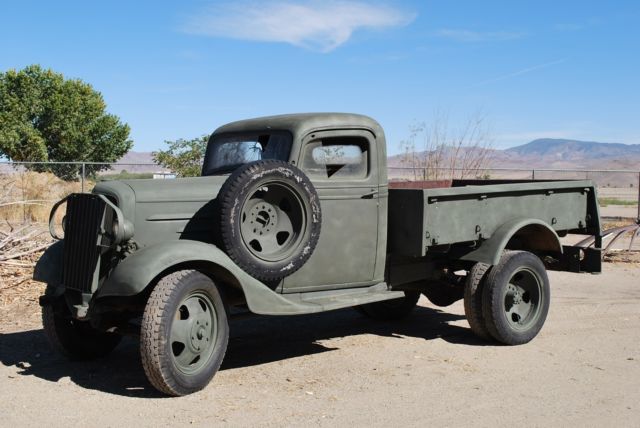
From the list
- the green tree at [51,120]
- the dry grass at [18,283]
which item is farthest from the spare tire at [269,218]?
the green tree at [51,120]

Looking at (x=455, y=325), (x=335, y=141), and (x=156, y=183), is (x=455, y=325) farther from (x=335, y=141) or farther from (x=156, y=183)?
(x=156, y=183)

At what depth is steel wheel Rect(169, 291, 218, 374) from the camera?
4.91m

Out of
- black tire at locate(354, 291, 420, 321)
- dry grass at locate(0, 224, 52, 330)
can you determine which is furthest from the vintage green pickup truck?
dry grass at locate(0, 224, 52, 330)

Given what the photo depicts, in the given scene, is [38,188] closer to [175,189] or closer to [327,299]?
[175,189]

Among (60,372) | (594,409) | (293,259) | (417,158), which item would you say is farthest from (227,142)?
(417,158)

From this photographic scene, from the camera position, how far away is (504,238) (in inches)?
247

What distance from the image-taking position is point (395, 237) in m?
6.16

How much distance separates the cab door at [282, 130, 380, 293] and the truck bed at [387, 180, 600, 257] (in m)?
0.23

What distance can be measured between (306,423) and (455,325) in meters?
3.21

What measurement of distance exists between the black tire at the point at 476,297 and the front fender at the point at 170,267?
1.90 m

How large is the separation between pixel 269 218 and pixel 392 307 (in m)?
2.43

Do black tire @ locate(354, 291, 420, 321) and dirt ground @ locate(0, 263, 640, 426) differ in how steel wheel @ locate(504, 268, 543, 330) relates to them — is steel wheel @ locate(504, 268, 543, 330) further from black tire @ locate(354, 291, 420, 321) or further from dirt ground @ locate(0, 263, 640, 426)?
black tire @ locate(354, 291, 420, 321)

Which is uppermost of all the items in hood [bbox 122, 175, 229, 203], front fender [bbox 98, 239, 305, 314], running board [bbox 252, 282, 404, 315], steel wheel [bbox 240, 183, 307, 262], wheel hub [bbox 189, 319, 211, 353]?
hood [bbox 122, 175, 229, 203]

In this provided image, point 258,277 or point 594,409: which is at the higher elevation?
point 258,277
